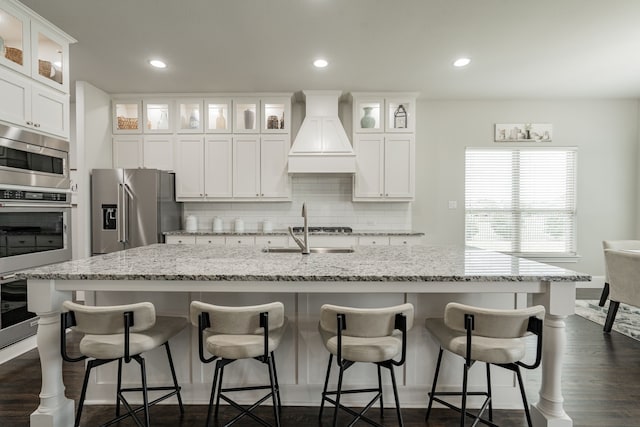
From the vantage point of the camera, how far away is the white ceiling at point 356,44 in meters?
2.71

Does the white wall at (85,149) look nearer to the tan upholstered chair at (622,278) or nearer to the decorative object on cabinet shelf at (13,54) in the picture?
the decorative object on cabinet shelf at (13,54)

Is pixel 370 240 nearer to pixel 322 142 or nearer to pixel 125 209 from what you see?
pixel 322 142

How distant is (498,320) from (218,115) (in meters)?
4.38

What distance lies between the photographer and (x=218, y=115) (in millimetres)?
4852

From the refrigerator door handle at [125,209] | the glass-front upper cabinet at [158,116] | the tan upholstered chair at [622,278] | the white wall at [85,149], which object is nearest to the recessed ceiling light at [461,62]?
the tan upholstered chair at [622,278]

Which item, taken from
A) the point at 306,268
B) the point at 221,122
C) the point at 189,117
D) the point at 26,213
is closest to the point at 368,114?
the point at 221,122

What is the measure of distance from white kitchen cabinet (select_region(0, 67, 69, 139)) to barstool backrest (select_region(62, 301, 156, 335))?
1.97 m

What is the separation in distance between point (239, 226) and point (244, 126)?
1387 mm

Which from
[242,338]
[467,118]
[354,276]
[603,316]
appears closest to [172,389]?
[242,338]

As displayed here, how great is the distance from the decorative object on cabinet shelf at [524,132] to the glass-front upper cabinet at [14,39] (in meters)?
5.43

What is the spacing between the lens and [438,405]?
6.98 feet

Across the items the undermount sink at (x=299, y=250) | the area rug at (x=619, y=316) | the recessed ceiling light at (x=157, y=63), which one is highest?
the recessed ceiling light at (x=157, y=63)

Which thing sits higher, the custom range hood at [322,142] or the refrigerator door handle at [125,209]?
the custom range hood at [322,142]

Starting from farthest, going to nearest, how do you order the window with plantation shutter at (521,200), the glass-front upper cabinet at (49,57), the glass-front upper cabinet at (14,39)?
the window with plantation shutter at (521,200)
the glass-front upper cabinet at (49,57)
the glass-front upper cabinet at (14,39)
